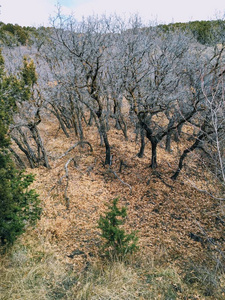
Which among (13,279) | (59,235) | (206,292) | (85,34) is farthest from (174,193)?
(85,34)

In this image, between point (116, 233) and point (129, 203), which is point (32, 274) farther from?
point (129, 203)

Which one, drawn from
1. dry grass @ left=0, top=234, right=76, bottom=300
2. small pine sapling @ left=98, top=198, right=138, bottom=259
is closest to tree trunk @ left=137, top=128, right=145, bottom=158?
small pine sapling @ left=98, top=198, right=138, bottom=259

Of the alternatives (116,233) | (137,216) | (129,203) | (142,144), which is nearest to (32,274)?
(116,233)

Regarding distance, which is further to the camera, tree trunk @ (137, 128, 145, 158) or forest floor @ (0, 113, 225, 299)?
tree trunk @ (137, 128, 145, 158)

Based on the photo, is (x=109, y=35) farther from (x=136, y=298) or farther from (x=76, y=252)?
(x=136, y=298)

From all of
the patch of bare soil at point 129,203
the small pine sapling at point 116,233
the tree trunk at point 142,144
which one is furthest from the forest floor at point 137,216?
the small pine sapling at point 116,233

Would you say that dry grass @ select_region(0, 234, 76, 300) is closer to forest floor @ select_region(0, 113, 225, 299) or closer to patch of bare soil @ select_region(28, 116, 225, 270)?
forest floor @ select_region(0, 113, 225, 299)

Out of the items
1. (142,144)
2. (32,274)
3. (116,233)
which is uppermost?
(116,233)

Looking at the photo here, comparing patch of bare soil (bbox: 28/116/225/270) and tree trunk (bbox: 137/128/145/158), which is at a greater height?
tree trunk (bbox: 137/128/145/158)
